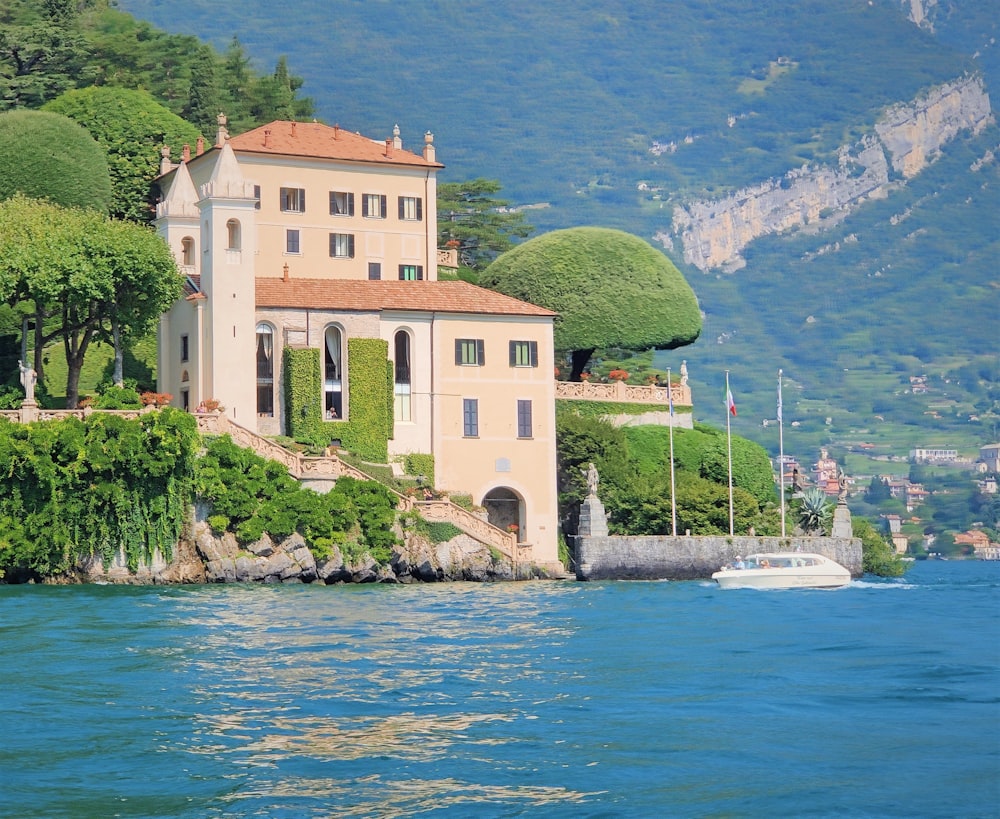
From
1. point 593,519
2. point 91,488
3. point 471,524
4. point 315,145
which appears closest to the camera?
point 91,488

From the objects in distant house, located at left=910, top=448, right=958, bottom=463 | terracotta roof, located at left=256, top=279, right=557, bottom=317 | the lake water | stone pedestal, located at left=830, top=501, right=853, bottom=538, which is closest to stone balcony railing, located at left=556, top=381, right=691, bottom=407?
terracotta roof, located at left=256, top=279, right=557, bottom=317

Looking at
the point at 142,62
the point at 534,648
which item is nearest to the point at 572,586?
the point at 534,648

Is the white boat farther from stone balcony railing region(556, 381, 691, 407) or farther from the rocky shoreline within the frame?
stone balcony railing region(556, 381, 691, 407)

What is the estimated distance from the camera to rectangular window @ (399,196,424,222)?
78.8 metres

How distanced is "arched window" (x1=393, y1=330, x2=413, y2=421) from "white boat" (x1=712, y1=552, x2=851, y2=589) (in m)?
13.1

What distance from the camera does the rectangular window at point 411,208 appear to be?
78750 millimetres

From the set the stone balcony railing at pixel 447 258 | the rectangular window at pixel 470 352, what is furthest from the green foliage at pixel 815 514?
the stone balcony railing at pixel 447 258

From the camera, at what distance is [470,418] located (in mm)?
68125

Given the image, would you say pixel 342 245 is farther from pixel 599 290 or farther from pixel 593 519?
pixel 593 519

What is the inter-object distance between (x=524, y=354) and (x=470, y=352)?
7.44 ft

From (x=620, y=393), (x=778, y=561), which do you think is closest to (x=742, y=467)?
(x=620, y=393)

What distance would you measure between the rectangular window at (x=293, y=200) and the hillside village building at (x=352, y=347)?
11 centimetres

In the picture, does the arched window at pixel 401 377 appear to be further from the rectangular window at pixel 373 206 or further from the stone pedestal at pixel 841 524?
the stone pedestal at pixel 841 524

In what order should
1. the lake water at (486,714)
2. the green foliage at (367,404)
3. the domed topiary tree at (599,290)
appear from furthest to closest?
the domed topiary tree at (599,290)
the green foliage at (367,404)
the lake water at (486,714)
